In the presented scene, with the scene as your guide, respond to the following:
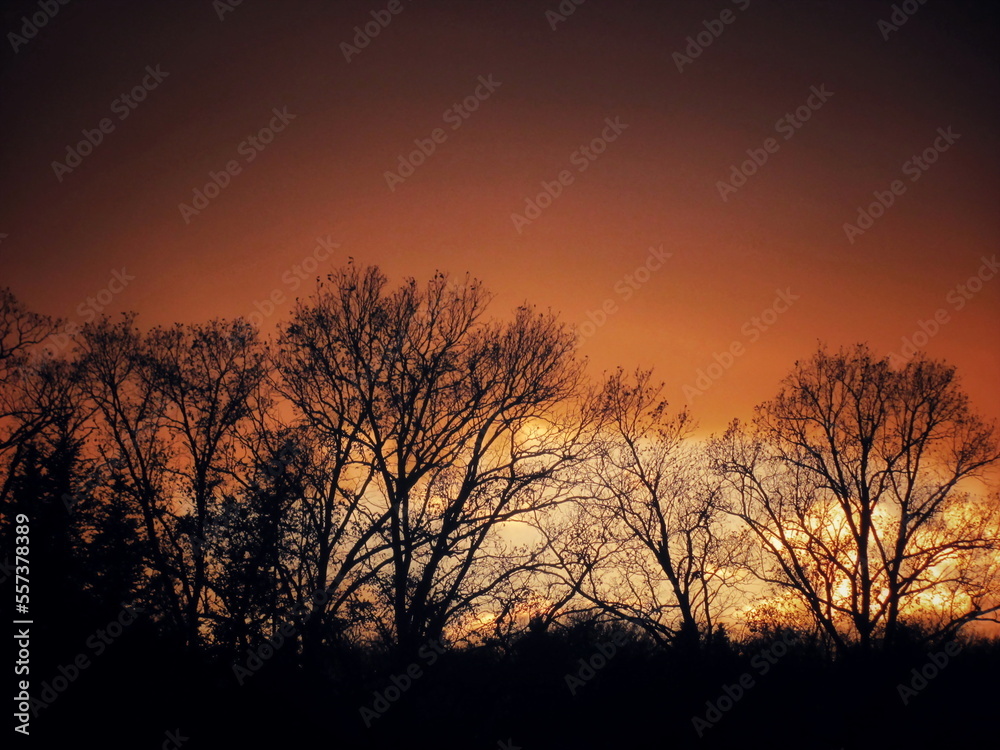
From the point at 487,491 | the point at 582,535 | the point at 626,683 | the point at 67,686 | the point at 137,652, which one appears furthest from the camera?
the point at 626,683

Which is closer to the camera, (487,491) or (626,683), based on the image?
(487,491)

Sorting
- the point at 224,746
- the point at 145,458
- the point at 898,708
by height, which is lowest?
the point at 898,708

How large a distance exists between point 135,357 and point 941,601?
32645mm

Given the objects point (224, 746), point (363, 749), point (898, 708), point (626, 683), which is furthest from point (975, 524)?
point (224, 746)

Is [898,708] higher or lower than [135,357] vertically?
lower

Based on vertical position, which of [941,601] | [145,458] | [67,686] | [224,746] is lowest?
[941,601]

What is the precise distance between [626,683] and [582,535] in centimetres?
653

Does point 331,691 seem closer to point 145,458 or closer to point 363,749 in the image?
point 363,749

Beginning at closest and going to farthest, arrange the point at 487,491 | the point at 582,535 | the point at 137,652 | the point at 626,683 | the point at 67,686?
the point at 67,686
the point at 137,652
the point at 487,491
the point at 582,535
the point at 626,683

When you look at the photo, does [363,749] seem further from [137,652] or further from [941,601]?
[941,601]

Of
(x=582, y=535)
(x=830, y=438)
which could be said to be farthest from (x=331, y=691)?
(x=830, y=438)

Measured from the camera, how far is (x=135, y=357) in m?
23.9

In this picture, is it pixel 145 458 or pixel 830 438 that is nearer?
pixel 145 458

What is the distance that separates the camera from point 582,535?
21.9 metres
